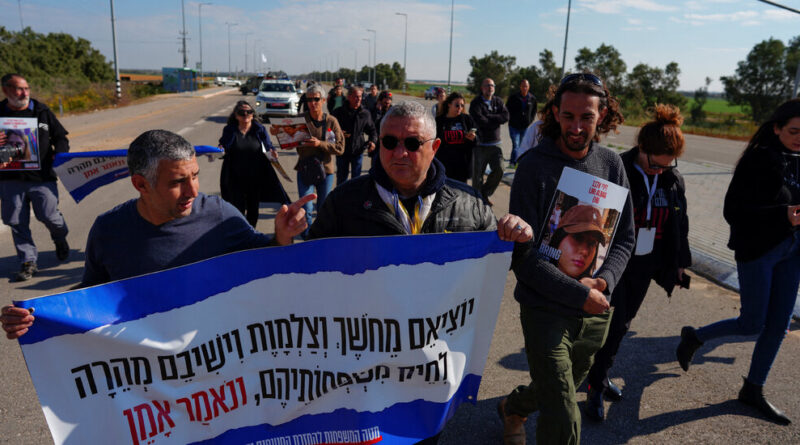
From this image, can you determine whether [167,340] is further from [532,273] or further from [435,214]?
[532,273]

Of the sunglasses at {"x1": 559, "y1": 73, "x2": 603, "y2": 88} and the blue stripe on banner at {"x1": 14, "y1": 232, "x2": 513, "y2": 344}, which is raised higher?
the sunglasses at {"x1": 559, "y1": 73, "x2": 603, "y2": 88}

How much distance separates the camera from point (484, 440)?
10.1 ft

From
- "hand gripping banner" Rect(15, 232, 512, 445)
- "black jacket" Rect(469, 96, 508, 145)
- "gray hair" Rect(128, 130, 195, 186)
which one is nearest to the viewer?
"hand gripping banner" Rect(15, 232, 512, 445)

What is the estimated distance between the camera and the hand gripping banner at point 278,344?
1980mm

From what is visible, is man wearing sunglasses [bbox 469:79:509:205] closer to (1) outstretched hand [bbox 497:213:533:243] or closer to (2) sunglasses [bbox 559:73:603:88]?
(2) sunglasses [bbox 559:73:603:88]

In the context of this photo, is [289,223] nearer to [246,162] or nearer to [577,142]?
[577,142]

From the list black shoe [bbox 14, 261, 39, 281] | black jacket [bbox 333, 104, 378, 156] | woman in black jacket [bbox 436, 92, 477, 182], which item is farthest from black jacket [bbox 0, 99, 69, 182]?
woman in black jacket [bbox 436, 92, 477, 182]

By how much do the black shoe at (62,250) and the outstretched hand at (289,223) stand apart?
5.09 meters

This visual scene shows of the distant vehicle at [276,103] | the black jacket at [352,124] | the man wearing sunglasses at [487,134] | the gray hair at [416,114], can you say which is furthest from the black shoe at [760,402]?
the distant vehicle at [276,103]

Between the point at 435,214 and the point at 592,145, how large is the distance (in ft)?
2.95

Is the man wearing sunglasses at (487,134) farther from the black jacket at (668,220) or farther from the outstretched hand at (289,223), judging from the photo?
the outstretched hand at (289,223)

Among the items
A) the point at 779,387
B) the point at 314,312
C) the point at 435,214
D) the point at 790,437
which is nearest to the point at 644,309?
the point at 779,387

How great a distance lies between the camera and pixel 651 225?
3.28 m

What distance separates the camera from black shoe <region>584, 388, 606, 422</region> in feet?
10.9
